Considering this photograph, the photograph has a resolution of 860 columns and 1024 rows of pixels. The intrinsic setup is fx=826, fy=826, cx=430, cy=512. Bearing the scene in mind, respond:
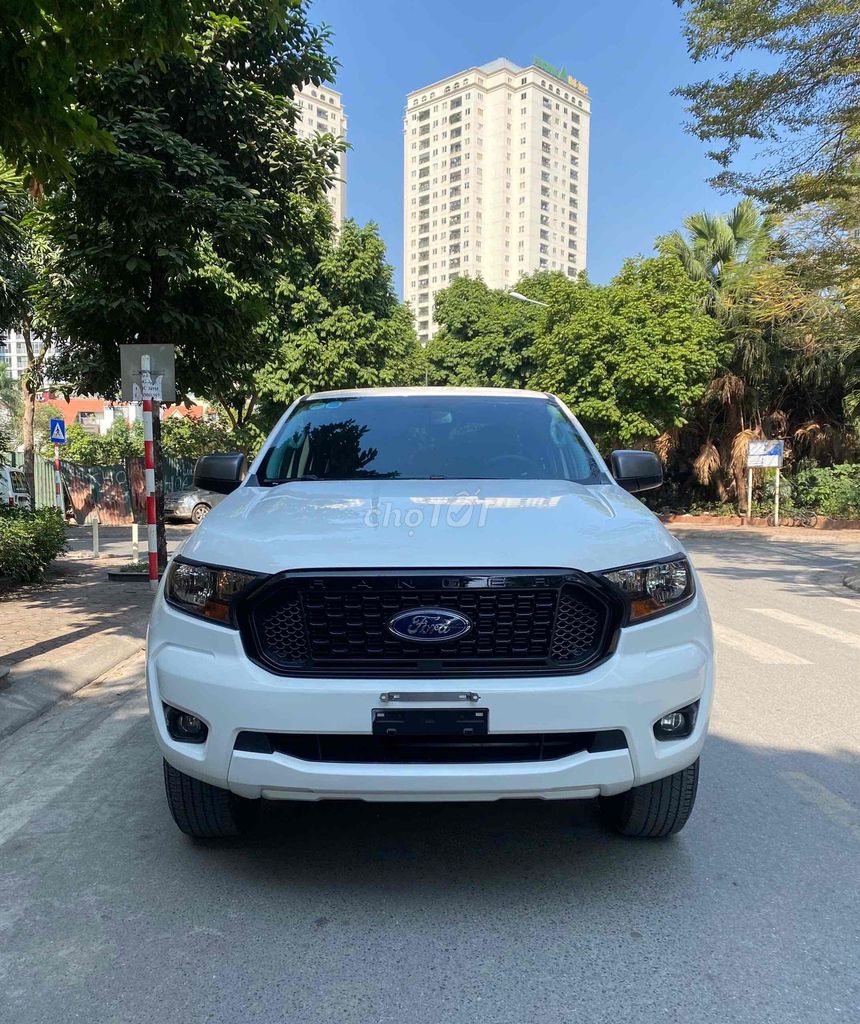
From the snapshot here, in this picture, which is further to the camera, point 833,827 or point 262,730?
point 833,827

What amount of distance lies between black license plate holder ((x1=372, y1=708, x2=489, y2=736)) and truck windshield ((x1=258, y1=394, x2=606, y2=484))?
147 centimetres

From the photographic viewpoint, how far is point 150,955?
2486 millimetres

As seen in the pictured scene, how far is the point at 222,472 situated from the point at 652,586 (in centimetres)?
233

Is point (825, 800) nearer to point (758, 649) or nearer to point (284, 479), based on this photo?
point (284, 479)

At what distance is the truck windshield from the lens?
3918 mm

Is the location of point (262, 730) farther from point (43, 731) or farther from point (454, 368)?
point (454, 368)

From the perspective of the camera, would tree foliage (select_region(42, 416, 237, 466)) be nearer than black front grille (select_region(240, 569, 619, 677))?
No

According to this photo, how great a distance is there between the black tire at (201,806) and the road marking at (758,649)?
16.1ft

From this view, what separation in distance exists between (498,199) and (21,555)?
438 feet

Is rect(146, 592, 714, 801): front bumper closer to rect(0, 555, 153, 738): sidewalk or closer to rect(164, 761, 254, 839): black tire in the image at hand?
rect(164, 761, 254, 839): black tire

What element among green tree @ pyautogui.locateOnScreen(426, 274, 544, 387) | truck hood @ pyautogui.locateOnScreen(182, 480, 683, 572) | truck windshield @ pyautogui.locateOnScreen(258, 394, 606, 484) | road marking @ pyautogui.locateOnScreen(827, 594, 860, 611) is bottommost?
road marking @ pyautogui.locateOnScreen(827, 594, 860, 611)

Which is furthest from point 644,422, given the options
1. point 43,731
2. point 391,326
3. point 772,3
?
point 43,731

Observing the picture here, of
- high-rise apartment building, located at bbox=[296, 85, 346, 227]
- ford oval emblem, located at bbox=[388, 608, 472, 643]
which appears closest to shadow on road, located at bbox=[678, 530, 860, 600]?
ford oval emblem, located at bbox=[388, 608, 472, 643]

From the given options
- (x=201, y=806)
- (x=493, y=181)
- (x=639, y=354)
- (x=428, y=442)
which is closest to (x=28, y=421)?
(x=639, y=354)
